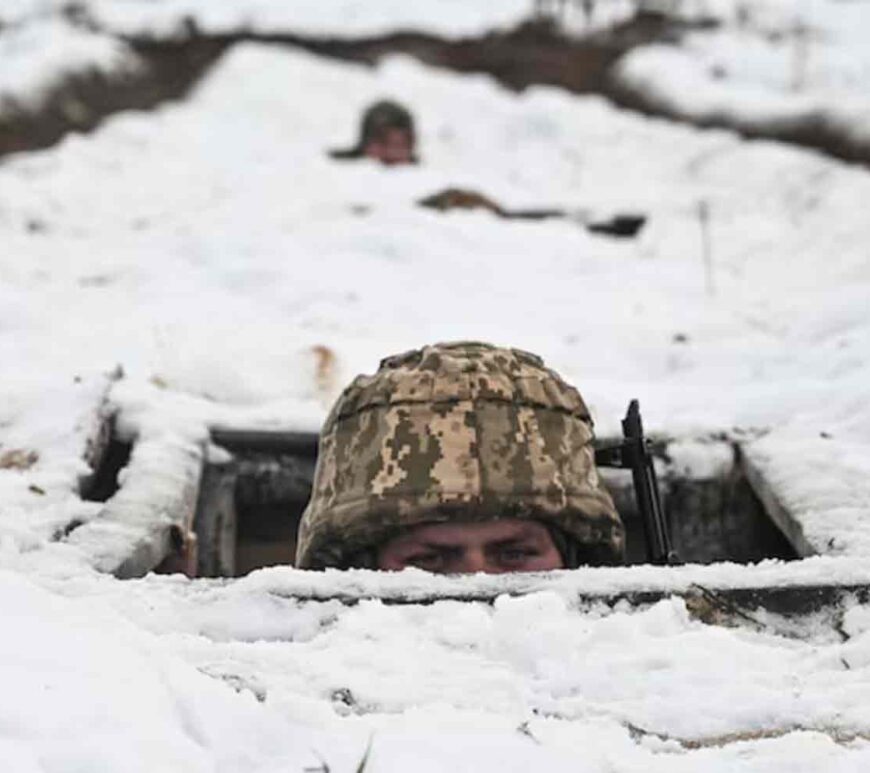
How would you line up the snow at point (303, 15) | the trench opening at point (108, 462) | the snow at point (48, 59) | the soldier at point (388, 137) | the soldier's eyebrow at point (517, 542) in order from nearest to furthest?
the soldier's eyebrow at point (517, 542) < the trench opening at point (108, 462) < the soldier at point (388, 137) < the snow at point (48, 59) < the snow at point (303, 15)

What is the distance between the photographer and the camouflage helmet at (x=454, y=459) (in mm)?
2471

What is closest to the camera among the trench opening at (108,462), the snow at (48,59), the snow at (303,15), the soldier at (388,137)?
the trench opening at (108,462)

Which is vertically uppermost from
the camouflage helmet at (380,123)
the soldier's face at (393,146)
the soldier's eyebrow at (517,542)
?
the camouflage helmet at (380,123)

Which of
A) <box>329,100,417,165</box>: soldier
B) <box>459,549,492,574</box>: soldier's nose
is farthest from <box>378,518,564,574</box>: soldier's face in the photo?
<box>329,100,417,165</box>: soldier

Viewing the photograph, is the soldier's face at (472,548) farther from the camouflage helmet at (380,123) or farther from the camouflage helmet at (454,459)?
the camouflage helmet at (380,123)

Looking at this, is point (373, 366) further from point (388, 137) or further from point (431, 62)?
point (431, 62)

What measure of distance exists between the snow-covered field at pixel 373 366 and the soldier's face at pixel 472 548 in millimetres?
422

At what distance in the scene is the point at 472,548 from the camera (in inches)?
97.4

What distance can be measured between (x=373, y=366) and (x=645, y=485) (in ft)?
4.99

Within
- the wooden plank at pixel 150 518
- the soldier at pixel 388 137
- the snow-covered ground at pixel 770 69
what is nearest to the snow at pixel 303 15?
the snow-covered ground at pixel 770 69

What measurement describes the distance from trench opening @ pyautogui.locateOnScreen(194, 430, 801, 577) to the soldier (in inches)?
232

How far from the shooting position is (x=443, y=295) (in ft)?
17.8

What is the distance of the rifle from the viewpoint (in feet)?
8.66

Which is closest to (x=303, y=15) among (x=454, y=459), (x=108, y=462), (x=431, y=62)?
(x=431, y=62)
